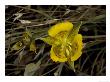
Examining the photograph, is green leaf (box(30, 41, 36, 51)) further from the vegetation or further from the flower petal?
the flower petal

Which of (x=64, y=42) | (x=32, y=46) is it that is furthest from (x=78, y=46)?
(x=32, y=46)

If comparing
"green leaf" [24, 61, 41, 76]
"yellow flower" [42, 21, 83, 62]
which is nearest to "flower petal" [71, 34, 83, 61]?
"yellow flower" [42, 21, 83, 62]

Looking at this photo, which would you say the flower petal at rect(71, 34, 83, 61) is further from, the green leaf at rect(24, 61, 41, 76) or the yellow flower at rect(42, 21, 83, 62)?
the green leaf at rect(24, 61, 41, 76)

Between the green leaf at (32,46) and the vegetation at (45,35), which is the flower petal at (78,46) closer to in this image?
the vegetation at (45,35)

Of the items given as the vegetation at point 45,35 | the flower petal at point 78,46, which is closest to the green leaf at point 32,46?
the vegetation at point 45,35

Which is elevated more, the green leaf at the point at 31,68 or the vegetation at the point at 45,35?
the vegetation at the point at 45,35

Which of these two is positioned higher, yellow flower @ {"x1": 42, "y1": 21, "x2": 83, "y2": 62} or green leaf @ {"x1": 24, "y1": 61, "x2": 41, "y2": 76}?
yellow flower @ {"x1": 42, "y1": 21, "x2": 83, "y2": 62}

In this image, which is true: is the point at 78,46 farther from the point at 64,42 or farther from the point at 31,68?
the point at 31,68

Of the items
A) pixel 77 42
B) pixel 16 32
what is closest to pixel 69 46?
pixel 77 42
